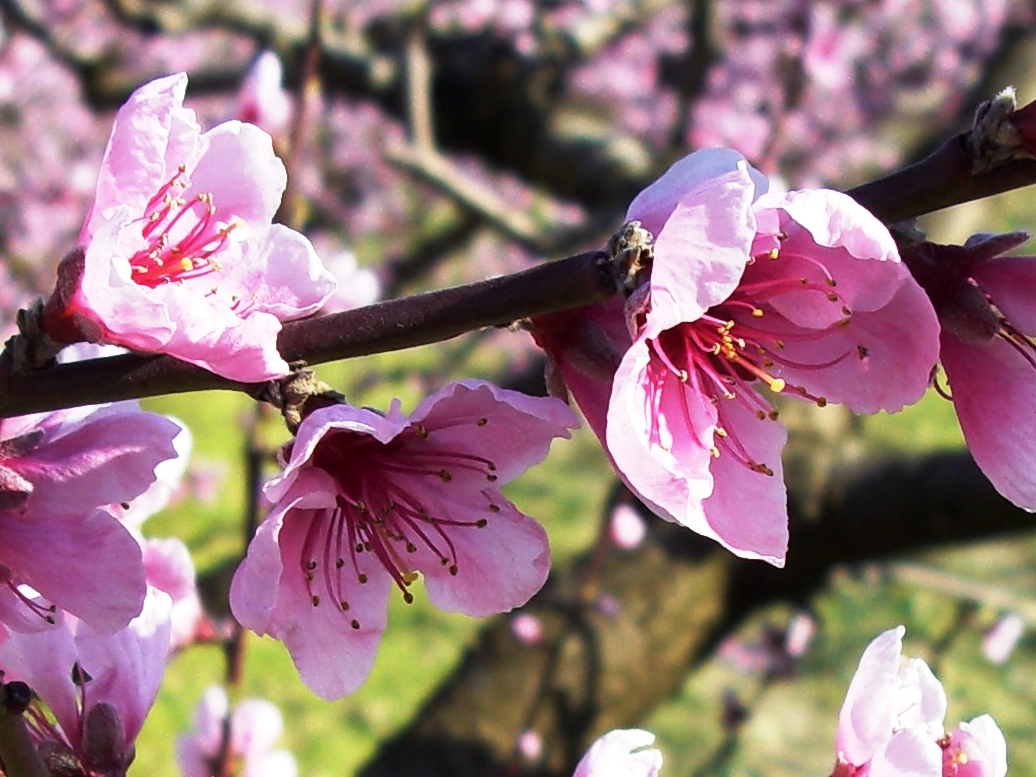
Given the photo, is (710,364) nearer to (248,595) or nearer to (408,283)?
(248,595)

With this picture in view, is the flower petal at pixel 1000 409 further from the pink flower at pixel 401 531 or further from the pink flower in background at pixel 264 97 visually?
the pink flower in background at pixel 264 97

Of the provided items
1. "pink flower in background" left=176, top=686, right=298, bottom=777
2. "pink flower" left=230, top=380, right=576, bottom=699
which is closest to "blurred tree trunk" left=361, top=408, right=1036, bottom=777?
"pink flower in background" left=176, top=686, right=298, bottom=777

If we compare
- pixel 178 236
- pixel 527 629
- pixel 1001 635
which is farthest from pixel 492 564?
pixel 1001 635

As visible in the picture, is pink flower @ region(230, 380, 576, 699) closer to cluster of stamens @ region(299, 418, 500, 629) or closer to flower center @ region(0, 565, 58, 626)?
cluster of stamens @ region(299, 418, 500, 629)

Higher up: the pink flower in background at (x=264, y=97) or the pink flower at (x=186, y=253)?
the pink flower at (x=186, y=253)

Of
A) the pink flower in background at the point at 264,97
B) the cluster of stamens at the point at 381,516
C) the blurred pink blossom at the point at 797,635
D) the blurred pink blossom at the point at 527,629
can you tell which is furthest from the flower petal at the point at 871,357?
the blurred pink blossom at the point at 797,635

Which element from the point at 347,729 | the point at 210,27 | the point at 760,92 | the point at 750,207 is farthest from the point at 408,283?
the point at 750,207

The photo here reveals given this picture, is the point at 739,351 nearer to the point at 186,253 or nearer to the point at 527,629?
the point at 186,253
